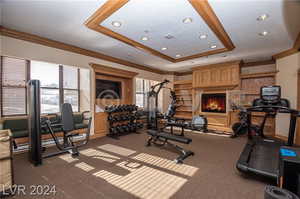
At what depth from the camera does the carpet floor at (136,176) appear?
1.87 meters

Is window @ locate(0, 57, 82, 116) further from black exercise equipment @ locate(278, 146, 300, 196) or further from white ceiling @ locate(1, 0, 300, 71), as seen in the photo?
black exercise equipment @ locate(278, 146, 300, 196)

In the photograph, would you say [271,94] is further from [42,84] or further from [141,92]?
[42,84]

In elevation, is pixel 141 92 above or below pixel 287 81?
below

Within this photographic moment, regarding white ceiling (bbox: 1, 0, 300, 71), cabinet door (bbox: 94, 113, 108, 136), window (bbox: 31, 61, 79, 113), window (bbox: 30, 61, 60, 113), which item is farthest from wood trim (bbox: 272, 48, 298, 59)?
window (bbox: 30, 61, 60, 113)

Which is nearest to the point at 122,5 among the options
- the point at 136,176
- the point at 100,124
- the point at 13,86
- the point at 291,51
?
the point at 136,176

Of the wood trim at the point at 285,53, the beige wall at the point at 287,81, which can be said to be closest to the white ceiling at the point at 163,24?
the wood trim at the point at 285,53

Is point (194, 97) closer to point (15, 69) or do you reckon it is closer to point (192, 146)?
point (192, 146)

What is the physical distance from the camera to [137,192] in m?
1.90

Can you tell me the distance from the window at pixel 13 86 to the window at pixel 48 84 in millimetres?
323

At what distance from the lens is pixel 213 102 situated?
6195mm

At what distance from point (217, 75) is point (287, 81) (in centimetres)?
216

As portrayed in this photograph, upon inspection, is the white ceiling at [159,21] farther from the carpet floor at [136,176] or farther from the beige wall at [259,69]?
the carpet floor at [136,176]

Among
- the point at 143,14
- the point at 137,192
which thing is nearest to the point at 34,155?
the point at 137,192

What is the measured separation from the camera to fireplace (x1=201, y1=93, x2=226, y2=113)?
596 centimetres
